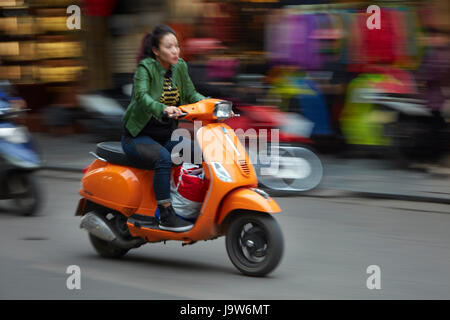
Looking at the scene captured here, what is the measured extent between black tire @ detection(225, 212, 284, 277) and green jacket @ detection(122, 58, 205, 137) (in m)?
0.96

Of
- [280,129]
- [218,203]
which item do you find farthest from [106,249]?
[280,129]

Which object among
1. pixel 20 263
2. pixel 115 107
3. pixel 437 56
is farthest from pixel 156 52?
pixel 115 107

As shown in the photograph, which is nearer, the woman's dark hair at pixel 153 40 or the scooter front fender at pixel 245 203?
the scooter front fender at pixel 245 203

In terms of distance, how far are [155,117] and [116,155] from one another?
0.62 metres

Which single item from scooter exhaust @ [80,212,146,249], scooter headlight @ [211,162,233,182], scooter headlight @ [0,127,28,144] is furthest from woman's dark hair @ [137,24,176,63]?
scooter headlight @ [0,127,28,144]

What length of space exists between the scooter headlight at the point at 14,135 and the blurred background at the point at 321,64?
3.56 feet

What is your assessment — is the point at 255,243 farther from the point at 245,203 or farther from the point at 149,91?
the point at 149,91

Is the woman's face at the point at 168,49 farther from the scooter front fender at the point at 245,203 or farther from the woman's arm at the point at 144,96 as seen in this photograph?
the scooter front fender at the point at 245,203

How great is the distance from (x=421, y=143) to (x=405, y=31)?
4.98 feet

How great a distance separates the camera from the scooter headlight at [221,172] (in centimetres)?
524

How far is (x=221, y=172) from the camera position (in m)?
5.26

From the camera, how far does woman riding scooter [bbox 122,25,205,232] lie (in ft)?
17.9

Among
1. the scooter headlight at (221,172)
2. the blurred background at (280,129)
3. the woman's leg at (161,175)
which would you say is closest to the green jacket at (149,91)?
the woman's leg at (161,175)
